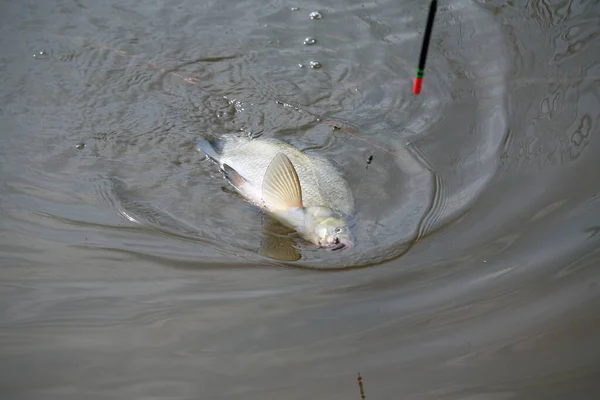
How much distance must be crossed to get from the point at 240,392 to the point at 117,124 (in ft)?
7.51

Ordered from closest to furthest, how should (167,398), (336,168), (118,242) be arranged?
(167,398), (118,242), (336,168)

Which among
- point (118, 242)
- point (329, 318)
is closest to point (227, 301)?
point (329, 318)

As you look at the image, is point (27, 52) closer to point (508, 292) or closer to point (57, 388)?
point (57, 388)

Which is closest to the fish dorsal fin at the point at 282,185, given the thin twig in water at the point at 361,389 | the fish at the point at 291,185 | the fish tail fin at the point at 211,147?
the fish at the point at 291,185

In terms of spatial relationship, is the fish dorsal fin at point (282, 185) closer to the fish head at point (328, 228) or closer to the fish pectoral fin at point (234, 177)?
the fish head at point (328, 228)

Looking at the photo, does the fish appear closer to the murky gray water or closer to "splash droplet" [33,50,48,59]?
the murky gray water

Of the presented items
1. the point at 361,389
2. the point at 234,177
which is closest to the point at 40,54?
the point at 234,177

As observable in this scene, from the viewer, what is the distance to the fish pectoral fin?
3.97 meters

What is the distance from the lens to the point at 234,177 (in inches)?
158

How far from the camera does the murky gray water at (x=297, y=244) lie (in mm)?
2982

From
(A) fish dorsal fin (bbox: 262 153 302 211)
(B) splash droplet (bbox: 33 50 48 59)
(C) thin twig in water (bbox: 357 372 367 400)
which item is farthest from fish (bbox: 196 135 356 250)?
(B) splash droplet (bbox: 33 50 48 59)

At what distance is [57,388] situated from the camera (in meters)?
2.88

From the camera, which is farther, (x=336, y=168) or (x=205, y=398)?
(x=336, y=168)

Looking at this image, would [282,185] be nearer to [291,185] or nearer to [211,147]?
[291,185]
